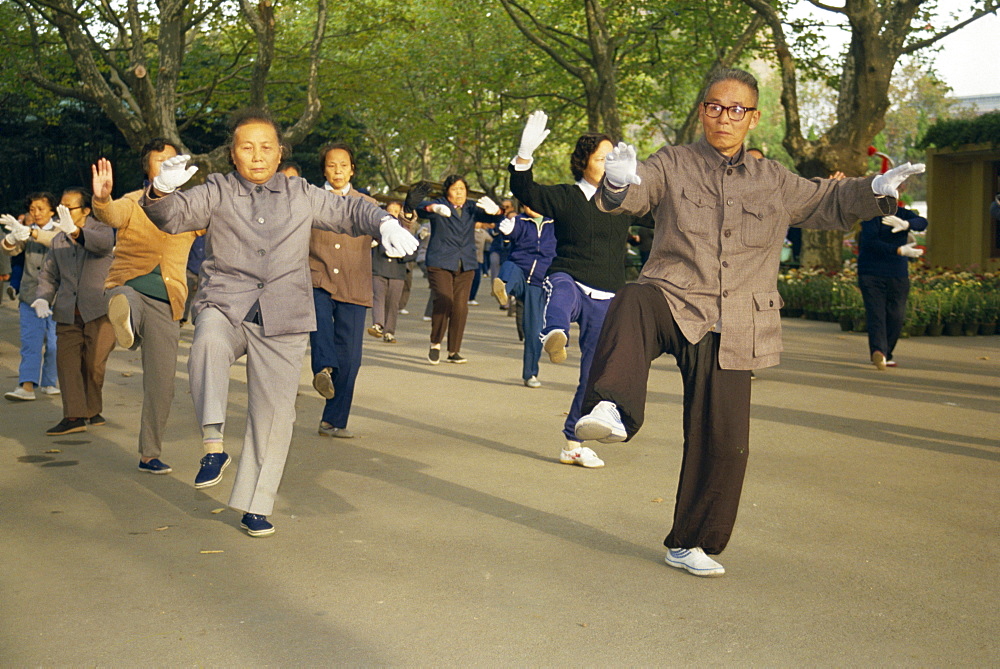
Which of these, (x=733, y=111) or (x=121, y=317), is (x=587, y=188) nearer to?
(x=733, y=111)

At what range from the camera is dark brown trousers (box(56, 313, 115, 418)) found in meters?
8.73

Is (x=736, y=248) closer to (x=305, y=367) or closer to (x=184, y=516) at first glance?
(x=184, y=516)

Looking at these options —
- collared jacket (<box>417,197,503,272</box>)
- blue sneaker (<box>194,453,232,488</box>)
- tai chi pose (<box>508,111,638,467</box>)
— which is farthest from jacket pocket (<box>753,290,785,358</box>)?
collared jacket (<box>417,197,503,272</box>)

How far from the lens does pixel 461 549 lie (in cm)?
542

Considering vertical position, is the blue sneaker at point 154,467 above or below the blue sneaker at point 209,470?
below

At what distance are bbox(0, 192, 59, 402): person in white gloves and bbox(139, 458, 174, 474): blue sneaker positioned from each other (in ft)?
11.4

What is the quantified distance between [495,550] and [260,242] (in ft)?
5.70

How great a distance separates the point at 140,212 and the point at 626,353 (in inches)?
138

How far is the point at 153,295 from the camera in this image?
711 centimetres

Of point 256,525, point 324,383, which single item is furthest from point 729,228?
point 324,383

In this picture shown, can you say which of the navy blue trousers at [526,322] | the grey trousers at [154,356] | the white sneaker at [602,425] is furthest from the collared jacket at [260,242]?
the navy blue trousers at [526,322]

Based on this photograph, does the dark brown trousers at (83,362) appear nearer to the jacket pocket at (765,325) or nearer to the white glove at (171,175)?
the white glove at (171,175)

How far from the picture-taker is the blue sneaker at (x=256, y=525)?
5.64 meters

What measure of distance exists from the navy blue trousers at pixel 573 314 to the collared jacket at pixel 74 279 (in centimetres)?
302
